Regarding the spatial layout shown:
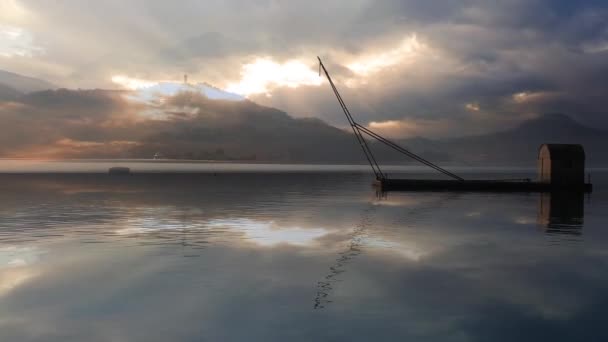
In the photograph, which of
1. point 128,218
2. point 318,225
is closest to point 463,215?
point 318,225

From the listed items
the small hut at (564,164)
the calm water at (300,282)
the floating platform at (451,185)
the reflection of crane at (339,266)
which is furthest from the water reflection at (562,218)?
the floating platform at (451,185)

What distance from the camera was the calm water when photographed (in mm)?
11391

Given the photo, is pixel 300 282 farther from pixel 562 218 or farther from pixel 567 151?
pixel 567 151

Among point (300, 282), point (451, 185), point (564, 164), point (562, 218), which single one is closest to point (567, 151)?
point (564, 164)

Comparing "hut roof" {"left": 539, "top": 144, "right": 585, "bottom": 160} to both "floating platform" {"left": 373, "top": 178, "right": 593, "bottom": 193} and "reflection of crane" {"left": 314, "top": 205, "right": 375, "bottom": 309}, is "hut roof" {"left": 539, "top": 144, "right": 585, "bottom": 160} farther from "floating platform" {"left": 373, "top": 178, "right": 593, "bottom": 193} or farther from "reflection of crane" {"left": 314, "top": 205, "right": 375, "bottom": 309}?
"reflection of crane" {"left": 314, "top": 205, "right": 375, "bottom": 309}

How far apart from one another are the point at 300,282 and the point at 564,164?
6086cm

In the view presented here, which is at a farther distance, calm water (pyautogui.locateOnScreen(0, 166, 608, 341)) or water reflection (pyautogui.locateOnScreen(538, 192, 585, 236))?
water reflection (pyautogui.locateOnScreen(538, 192, 585, 236))

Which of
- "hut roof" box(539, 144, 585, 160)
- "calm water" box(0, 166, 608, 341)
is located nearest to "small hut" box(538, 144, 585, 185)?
"hut roof" box(539, 144, 585, 160)

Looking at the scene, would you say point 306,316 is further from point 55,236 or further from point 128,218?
point 128,218

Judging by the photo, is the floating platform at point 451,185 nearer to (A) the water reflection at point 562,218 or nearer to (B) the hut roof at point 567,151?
(B) the hut roof at point 567,151

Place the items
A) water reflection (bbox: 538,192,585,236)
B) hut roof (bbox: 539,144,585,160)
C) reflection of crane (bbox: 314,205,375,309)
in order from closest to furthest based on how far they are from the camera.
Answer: reflection of crane (bbox: 314,205,375,309) < water reflection (bbox: 538,192,585,236) < hut roof (bbox: 539,144,585,160)

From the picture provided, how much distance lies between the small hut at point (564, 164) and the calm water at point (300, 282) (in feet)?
124

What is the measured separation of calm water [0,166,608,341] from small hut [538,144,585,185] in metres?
37.7

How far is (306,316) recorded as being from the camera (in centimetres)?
1220
